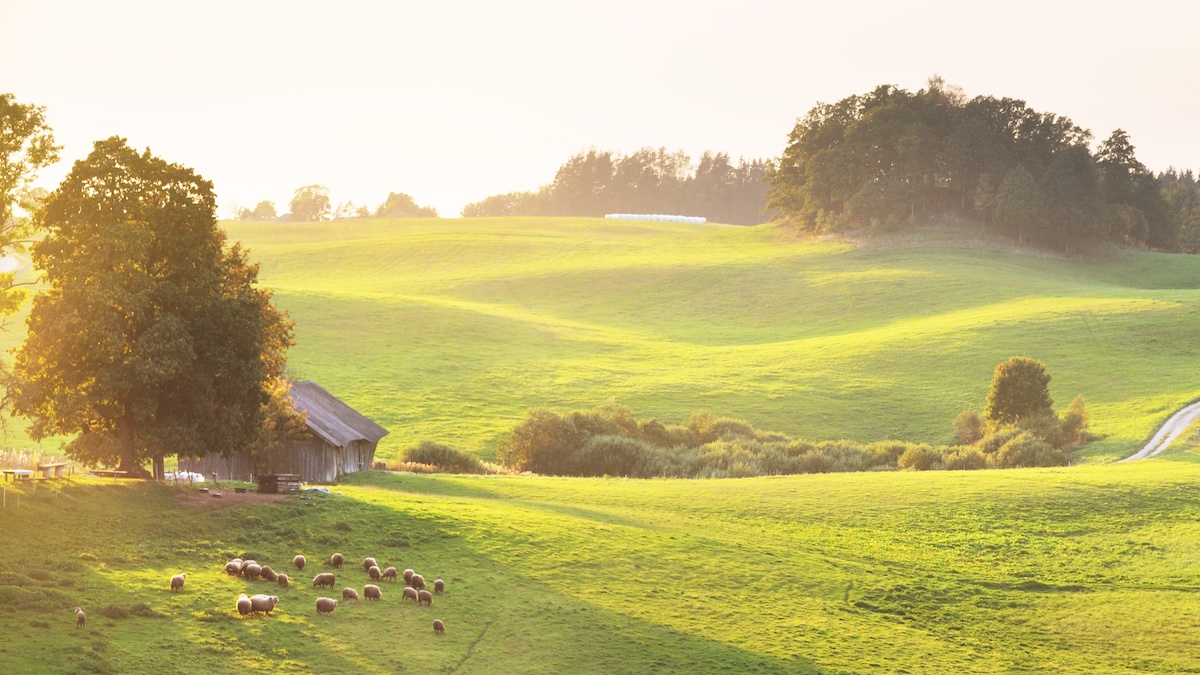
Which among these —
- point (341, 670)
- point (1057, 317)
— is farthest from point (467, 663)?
point (1057, 317)

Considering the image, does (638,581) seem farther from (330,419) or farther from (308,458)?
(330,419)

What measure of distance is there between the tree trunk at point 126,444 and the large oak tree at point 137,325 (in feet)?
0.09

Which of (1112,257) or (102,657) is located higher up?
(1112,257)

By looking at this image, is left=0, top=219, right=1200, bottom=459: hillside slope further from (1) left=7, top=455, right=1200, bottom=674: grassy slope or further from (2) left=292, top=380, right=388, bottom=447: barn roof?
(1) left=7, top=455, right=1200, bottom=674: grassy slope

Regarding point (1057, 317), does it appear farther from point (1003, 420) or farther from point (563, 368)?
point (563, 368)

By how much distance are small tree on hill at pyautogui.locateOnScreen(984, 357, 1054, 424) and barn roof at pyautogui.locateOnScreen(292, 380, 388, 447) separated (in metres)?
31.4

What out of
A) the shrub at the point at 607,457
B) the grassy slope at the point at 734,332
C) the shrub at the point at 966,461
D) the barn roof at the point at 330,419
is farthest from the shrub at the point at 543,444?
the shrub at the point at 966,461

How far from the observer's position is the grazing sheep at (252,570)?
24.2 metres

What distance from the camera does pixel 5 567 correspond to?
22.3 m

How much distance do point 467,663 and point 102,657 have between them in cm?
592

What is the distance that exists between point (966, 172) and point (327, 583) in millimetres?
121372

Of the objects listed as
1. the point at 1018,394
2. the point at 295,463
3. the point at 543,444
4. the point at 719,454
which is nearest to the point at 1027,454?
the point at 1018,394

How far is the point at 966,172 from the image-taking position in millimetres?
134750

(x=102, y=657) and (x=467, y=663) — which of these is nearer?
(x=102, y=657)
